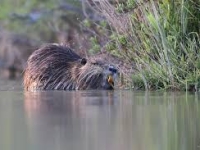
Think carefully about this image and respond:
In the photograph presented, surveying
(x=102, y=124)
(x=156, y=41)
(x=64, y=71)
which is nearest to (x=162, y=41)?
(x=156, y=41)

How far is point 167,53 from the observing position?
7.39 m

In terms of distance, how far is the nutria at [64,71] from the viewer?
8.79 metres

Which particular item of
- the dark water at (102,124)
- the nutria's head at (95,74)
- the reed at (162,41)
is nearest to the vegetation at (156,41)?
the reed at (162,41)

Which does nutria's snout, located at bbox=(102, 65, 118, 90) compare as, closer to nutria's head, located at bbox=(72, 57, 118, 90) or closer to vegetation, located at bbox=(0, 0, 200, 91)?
nutria's head, located at bbox=(72, 57, 118, 90)

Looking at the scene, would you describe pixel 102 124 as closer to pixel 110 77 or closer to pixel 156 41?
pixel 156 41

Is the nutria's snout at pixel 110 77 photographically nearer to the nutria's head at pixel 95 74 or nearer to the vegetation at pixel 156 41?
the nutria's head at pixel 95 74

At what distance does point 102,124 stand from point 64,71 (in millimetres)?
4951

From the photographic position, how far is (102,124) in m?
4.37

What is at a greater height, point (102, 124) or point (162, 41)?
point (162, 41)

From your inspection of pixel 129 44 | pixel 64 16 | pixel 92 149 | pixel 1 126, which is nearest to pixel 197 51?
pixel 129 44

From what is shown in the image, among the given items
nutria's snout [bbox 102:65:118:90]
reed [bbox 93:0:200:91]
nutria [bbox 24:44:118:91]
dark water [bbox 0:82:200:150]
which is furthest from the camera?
nutria [bbox 24:44:118:91]

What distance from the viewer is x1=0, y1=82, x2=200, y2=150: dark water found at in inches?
144

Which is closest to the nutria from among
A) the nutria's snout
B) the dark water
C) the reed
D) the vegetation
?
the nutria's snout

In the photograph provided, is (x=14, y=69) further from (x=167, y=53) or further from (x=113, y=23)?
(x=167, y=53)
